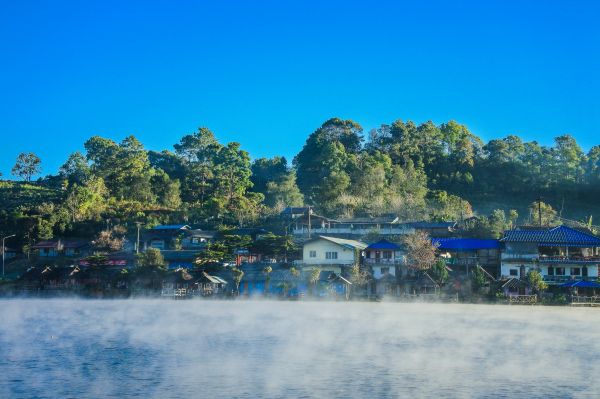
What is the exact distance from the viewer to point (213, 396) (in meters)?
16.1

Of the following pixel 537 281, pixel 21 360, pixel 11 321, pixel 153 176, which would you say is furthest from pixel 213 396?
pixel 153 176

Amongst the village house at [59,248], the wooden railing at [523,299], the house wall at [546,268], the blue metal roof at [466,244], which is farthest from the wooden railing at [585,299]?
the village house at [59,248]

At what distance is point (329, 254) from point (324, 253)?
1.36 feet

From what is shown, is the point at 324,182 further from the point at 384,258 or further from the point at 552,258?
the point at 552,258

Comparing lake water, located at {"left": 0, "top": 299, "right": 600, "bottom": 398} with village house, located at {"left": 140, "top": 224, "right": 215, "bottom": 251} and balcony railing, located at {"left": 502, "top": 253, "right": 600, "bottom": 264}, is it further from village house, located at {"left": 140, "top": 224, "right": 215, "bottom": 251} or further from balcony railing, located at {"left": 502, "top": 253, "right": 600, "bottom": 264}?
village house, located at {"left": 140, "top": 224, "right": 215, "bottom": 251}

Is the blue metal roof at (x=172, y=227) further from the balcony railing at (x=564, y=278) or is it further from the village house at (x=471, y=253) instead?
the balcony railing at (x=564, y=278)

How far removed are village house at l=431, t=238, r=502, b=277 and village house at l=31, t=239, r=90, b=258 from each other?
105 ft

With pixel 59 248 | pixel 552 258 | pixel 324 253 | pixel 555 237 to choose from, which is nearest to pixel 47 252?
pixel 59 248

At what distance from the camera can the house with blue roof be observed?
151ft

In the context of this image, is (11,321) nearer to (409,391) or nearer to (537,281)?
(409,391)

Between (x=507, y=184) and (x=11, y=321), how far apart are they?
58.2m

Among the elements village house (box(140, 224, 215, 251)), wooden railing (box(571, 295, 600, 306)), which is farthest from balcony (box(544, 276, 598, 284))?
village house (box(140, 224, 215, 251))

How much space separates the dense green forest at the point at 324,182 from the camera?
65.8 meters

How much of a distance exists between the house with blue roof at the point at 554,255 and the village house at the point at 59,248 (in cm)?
3698
